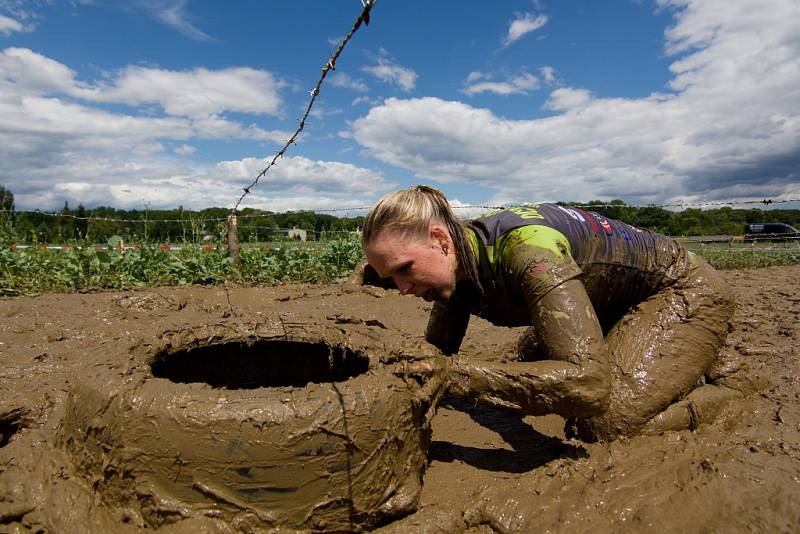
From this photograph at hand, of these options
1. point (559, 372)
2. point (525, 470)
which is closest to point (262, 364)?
point (525, 470)

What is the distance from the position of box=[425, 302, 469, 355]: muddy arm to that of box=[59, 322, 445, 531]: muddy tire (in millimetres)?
846

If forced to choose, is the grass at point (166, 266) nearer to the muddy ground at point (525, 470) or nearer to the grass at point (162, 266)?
the grass at point (162, 266)

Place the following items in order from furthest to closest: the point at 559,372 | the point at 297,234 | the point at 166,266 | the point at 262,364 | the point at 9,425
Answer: the point at 297,234 < the point at 166,266 < the point at 262,364 < the point at 9,425 < the point at 559,372

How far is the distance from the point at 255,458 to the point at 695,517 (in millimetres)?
1717

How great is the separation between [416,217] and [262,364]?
4.78ft

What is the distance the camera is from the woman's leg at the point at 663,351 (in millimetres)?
2561

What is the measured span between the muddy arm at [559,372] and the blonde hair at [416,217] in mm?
454

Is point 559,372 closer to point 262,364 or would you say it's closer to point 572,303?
point 572,303

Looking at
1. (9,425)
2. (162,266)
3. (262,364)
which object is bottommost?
(9,425)

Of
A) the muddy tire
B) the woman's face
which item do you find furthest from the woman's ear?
the muddy tire

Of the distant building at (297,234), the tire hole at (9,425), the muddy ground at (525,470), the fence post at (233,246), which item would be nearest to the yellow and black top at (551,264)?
the muddy ground at (525,470)

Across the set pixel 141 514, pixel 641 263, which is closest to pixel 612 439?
pixel 641 263

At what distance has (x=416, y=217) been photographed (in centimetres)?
221

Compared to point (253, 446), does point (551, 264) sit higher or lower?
higher
